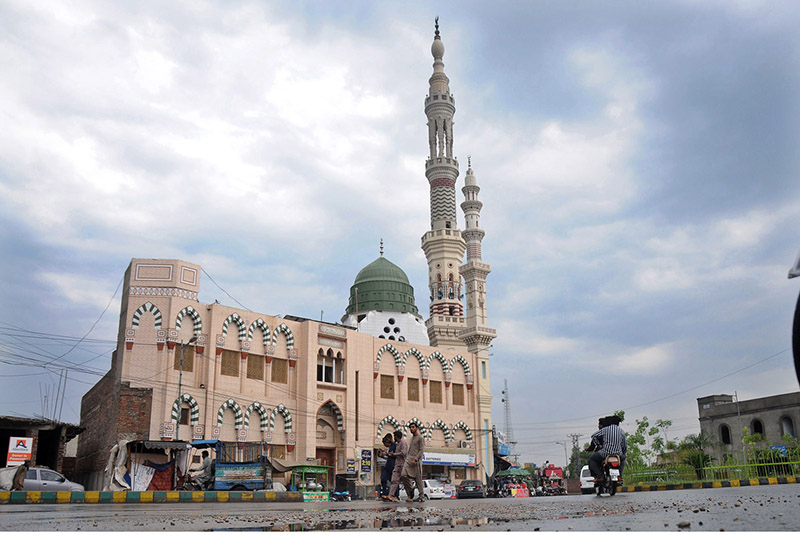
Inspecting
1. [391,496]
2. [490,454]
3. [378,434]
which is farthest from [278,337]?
[391,496]

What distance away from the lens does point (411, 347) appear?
38438mm

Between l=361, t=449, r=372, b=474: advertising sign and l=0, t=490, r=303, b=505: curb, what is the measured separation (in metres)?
17.1

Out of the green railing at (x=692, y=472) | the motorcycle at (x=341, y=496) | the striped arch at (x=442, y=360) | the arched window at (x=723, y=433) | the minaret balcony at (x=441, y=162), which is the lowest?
the motorcycle at (x=341, y=496)

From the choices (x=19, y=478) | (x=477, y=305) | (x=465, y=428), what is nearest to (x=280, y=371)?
(x=465, y=428)

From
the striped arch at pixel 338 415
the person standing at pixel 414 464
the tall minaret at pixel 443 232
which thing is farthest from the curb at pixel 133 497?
the tall minaret at pixel 443 232

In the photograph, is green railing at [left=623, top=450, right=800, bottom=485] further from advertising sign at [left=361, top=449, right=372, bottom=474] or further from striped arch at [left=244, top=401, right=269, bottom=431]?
striped arch at [left=244, top=401, right=269, bottom=431]

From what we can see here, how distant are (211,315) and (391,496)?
21.2 metres

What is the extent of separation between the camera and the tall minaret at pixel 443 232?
46219 millimetres

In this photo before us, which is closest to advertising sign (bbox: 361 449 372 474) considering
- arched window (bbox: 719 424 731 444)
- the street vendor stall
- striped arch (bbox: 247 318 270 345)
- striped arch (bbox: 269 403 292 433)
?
striped arch (bbox: 269 403 292 433)

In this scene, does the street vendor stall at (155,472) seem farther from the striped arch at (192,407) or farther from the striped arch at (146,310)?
the striped arch at (146,310)

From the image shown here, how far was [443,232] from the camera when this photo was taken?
4759 centimetres

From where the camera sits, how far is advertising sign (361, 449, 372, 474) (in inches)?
1337

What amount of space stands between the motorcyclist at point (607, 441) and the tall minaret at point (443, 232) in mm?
34988

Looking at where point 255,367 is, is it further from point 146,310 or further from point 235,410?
point 146,310
